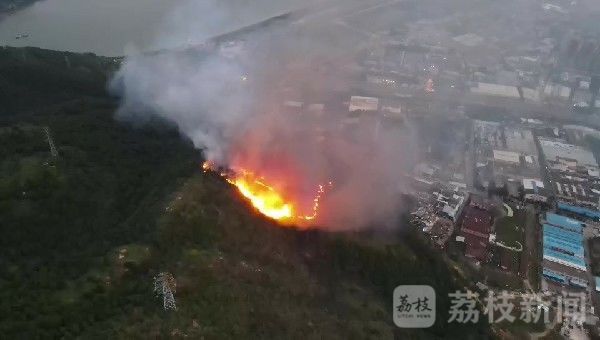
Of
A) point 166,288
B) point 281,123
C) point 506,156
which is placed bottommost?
point 506,156

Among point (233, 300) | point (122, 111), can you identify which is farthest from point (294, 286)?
point (122, 111)

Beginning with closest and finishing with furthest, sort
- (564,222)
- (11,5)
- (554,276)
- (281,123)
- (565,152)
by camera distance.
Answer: (554,276) → (564,222) → (281,123) → (565,152) → (11,5)

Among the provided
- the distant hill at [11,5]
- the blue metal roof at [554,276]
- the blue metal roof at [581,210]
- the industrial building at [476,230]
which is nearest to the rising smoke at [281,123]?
the industrial building at [476,230]

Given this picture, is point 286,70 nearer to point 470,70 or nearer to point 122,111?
point 470,70

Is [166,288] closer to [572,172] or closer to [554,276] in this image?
[554,276]

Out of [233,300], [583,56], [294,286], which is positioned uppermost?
[233,300]

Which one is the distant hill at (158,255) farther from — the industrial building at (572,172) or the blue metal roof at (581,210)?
the industrial building at (572,172)

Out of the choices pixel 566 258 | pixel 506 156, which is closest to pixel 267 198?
pixel 566 258
